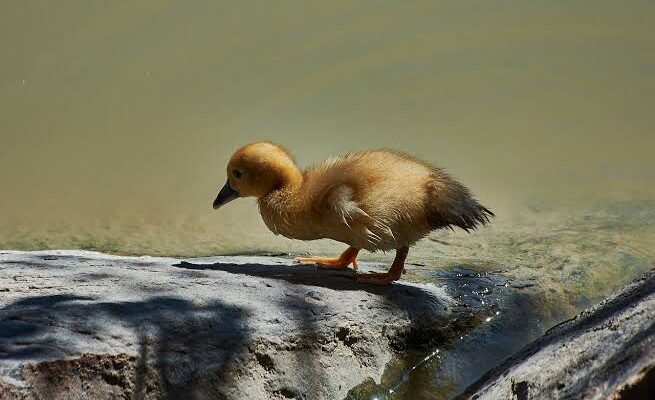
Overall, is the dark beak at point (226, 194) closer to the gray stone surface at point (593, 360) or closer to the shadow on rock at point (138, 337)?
the shadow on rock at point (138, 337)

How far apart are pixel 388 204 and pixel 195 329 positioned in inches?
45.9

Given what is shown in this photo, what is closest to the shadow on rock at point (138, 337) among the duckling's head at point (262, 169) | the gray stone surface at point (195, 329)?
the gray stone surface at point (195, 329)

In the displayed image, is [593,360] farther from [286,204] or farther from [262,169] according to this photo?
[262,169]

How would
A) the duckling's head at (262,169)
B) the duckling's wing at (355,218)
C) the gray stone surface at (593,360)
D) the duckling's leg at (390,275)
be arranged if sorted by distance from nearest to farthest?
the gray stone surface at (593,360) < the duckling's wing at (355,218) < the duckling's leg at (390,275) < the duckling's head at (262,169)

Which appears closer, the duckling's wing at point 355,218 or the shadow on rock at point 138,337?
the shadow on rock at point 138,337

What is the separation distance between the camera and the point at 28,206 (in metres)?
7.15

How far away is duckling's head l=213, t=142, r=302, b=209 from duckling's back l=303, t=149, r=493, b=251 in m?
0.22

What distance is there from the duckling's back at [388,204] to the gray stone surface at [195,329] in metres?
0.27

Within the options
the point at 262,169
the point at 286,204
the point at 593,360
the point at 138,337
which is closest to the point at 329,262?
the point at 286,204

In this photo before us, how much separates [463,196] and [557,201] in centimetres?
247

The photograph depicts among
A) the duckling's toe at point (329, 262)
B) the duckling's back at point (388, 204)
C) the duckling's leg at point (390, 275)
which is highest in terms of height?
the duckling's back at point (388, 204)

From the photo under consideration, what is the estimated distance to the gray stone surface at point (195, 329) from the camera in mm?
3162

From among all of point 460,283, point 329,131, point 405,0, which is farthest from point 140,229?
point 405,0

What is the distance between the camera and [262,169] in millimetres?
4617
